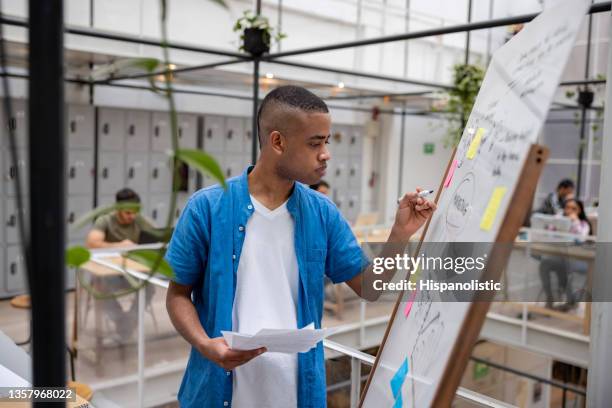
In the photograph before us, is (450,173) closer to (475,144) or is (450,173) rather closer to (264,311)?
(475,144)

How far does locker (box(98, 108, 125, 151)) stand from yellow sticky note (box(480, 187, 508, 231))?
7114 millimetres

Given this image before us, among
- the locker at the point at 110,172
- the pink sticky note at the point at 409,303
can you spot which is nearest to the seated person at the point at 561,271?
the pink sticky note at the point at 409,303

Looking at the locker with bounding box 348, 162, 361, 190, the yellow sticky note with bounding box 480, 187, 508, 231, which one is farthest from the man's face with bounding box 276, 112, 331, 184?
the locker with bounding box 348, 162, 361, 190

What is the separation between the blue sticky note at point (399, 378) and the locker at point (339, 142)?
9.07 metres

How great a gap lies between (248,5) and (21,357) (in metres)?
6.18

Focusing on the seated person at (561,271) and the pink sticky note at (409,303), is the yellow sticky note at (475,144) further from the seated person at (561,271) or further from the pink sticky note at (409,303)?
the seated person at (561,271)

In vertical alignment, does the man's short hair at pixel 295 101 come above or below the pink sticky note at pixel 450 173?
above

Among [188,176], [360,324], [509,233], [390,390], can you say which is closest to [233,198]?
[390,390]

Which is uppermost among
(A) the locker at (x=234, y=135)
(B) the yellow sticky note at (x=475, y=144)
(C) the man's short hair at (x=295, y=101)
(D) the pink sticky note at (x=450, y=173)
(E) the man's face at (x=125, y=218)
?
(A) the locker at (x=234, y=135)

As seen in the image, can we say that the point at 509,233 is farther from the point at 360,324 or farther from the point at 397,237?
the point at 360,324

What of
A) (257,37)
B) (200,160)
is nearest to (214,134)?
(257,37)

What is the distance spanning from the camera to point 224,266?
1396mm

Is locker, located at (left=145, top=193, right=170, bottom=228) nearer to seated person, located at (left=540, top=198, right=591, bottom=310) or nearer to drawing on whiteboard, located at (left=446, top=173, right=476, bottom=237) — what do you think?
seated person, located at (left=540, top=198, right=591, bottom=310)

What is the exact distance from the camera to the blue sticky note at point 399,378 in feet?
3.42
